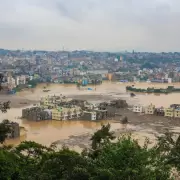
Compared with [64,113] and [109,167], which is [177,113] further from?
[109,167]

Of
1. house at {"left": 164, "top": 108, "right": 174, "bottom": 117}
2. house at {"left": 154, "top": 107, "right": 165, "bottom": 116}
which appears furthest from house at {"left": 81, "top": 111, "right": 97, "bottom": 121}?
house at {"left": 164, "top": 108, "right": 174, "bottom": 117}

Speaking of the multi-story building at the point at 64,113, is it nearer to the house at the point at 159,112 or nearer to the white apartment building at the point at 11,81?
the house at the point at 159,112

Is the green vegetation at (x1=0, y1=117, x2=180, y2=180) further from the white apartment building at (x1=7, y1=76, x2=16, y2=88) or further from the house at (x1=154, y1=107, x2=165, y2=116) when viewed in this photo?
the white apartment building at (x1=7, y1=76, x2=16, y2=88)

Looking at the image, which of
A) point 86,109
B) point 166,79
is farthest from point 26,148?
point 166,79

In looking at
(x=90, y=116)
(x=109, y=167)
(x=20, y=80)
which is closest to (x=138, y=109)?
(x=90, y=116)

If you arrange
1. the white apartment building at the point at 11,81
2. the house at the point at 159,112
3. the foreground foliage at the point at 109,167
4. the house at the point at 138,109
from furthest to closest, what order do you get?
the white apartment building at the point at 11,81
the house at the point at 138,109
the house at the point at 159,112
the foreground foliage at the point at 109,167

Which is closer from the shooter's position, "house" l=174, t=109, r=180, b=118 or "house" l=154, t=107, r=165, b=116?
"house" l=174, t=109, r=180, b=118

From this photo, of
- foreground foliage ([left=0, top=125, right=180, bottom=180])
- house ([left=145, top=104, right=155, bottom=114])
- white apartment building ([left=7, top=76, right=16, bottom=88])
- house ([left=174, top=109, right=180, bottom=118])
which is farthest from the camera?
white apartment building ([left=7, top=76, right=16, bottom=88])

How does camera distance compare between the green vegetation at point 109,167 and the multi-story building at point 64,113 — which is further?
the multi-story building at point 64,113

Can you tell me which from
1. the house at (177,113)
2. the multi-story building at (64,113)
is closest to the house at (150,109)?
the house at (177,113)

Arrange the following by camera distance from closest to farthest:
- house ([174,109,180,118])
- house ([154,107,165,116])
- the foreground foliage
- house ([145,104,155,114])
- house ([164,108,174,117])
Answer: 1. the foreground foliage
2. house ([174,109,180,118])
3. house ([164,108,174,117])
4. house ([154,107,165,116])
5. house ([145,104,155,114])

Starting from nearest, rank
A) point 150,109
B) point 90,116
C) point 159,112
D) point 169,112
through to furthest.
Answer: point 90,116
point 169,112
point 159,112
point 150,109
